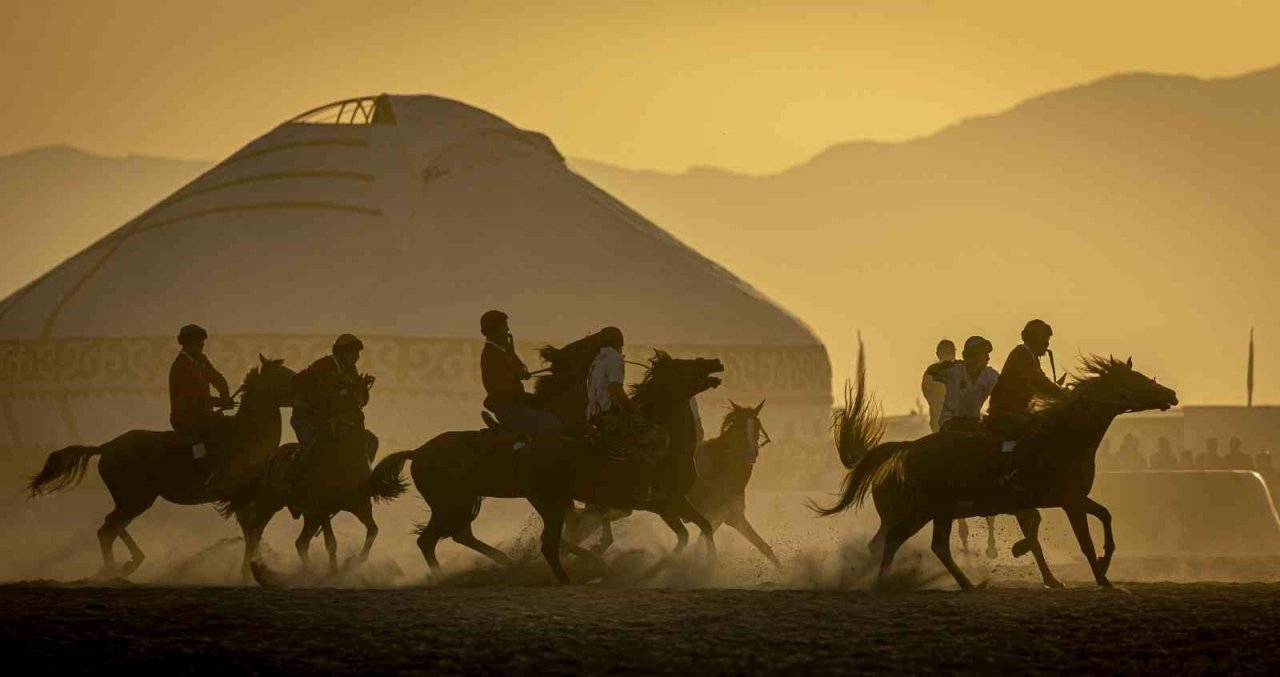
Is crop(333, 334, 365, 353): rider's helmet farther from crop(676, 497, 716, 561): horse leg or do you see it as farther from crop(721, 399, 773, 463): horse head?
crop(721, 399, 773, 463): horse head

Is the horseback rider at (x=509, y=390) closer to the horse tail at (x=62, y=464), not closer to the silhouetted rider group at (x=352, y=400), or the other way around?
the silhouetted rider group at (x=352, y=400)

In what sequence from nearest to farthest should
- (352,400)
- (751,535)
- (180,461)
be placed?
(352,400) → (180,461) → (751,535)

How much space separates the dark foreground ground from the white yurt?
14.3 metres

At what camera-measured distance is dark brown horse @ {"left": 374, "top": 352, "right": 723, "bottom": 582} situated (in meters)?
19.4

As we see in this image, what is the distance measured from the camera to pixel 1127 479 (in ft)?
98.5

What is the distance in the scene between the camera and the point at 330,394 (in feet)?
66.3

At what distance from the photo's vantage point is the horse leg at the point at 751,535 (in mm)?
21681

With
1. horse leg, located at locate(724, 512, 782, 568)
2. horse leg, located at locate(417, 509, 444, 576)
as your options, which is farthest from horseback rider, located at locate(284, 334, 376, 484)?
horse leg, located at locate(724, 512, 782, 568)

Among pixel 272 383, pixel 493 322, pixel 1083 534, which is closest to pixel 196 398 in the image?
pixel 272 383

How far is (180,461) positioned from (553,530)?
3.61 meters

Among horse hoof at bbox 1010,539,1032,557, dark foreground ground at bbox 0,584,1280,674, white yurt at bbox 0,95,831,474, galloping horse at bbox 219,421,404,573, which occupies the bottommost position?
dark foreground ground at bbox 0,584,1280,674

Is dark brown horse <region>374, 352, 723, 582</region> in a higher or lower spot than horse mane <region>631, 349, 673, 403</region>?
lower

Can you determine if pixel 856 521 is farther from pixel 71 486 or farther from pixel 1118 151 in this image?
pixel 1118 151

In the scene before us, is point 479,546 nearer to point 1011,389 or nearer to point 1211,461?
point 1011,389
